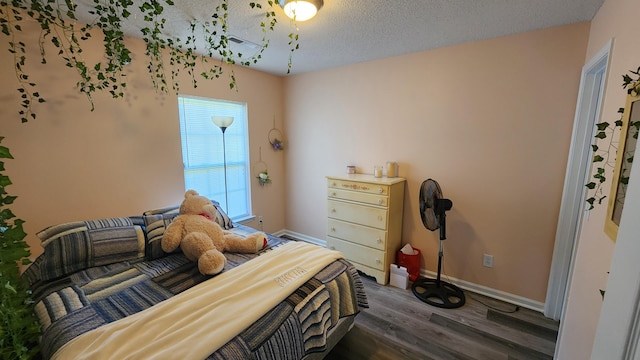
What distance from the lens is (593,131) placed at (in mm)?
1811

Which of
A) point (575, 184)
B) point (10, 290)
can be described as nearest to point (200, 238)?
point (10, 290)

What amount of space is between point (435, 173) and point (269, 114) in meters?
2.29

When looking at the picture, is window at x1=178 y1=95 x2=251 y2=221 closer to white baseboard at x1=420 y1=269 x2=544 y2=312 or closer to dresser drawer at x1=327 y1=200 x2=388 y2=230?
dresser drawer at x1=327 y1=200 x2=388 y2=230

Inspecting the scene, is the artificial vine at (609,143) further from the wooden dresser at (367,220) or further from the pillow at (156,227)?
the pillow at (156,227)

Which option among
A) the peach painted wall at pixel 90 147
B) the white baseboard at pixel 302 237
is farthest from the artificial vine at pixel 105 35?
the white baseboard at pixel 302 237

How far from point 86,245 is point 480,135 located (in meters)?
A: 3.29

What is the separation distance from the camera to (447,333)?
2010 mm

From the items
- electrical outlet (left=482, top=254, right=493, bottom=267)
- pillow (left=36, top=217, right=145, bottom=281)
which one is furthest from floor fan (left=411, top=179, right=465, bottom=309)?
pillow (left=36, top=217, right=145, bottom=281)

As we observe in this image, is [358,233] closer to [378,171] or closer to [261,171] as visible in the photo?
[378,171]

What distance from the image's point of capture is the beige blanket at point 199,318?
107 cm

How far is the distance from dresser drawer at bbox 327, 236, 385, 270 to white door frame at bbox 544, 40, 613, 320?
4.63 feet

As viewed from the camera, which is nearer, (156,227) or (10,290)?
(10,290)

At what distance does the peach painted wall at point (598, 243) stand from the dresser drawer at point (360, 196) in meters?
1.41

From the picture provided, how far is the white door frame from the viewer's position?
1.82 meters
